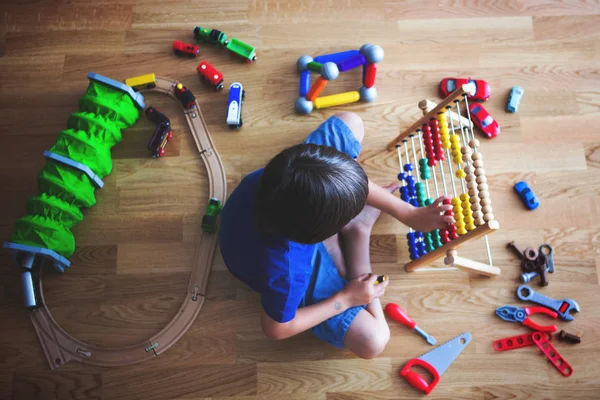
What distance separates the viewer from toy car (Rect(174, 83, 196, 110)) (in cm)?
136

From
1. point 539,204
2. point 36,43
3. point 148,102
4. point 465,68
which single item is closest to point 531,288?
point 539,204

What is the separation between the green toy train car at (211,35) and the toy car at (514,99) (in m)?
0.84

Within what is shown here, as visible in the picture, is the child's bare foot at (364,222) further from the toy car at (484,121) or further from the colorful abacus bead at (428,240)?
the toy car at (484,121)

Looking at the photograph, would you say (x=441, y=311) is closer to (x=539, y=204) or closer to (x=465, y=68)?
(x=539, y=204)

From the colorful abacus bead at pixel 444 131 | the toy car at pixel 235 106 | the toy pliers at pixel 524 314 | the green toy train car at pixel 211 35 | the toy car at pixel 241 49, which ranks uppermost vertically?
the green toy train car at pixel 211 35

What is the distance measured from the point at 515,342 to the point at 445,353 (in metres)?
0.18

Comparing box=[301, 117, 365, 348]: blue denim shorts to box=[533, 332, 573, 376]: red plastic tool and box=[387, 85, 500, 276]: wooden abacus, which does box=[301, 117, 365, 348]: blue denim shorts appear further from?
box=[533, 332, 573, 376]: red plastic tool

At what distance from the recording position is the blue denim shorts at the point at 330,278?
3.76 ft

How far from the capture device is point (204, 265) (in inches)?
51.0

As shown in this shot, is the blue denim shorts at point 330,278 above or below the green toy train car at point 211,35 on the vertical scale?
below

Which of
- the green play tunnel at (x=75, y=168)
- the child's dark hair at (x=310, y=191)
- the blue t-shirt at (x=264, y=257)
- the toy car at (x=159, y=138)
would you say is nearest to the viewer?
the child's dark hair at (x=310, y=191)

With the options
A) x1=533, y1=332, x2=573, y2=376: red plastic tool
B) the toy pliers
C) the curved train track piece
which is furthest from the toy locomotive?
x1=533, y1=332, x2=573, y2=376: red plastic tool

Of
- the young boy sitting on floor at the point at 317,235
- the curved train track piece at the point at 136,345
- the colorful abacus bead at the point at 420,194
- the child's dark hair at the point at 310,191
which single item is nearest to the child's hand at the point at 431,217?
the young boy sitting on floor at the point at 317,235

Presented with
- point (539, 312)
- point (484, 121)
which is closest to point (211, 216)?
point (484, 121)
